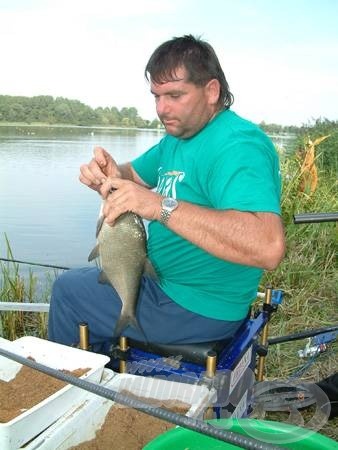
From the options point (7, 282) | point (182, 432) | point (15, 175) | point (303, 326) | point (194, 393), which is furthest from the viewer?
point (15, 175)

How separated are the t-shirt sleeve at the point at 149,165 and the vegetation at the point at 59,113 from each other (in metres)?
20.9

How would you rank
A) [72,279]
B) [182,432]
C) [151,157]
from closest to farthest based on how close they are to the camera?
1. [182,432]
2. [72,279]
3. [151,157]

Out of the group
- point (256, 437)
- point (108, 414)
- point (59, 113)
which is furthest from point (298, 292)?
point (59, 113)

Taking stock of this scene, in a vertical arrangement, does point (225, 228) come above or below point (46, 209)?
above

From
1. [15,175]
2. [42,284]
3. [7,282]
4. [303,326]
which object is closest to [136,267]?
[303,326]

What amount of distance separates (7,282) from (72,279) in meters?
2.61

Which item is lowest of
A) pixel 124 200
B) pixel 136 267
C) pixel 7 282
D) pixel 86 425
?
pixel 7 282

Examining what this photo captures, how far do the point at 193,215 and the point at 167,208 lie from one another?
11cm

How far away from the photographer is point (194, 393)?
216 cm

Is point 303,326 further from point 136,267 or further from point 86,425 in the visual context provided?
point 86,425

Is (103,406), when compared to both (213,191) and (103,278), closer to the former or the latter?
(103,278)

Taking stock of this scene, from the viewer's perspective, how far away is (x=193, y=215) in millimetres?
1991

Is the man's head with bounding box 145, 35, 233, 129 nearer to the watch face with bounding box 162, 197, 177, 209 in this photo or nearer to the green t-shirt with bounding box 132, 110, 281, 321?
the green t-shirt with bounding box 132, 110, 281, 321

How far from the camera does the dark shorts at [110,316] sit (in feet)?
7.82
